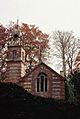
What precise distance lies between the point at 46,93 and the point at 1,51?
10234 millimetres

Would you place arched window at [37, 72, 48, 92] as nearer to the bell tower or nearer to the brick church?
the brick church

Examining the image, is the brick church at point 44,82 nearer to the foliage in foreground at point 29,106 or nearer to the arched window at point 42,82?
the arched window at point 42,82

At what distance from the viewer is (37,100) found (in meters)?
28.8

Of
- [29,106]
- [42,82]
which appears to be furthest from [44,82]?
[29,106]

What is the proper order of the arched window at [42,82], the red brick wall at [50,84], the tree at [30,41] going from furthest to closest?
the tree at [30,41] → the arched window at [42,82] → the red brick wall at [50,84]

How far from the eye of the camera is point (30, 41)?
43406mm

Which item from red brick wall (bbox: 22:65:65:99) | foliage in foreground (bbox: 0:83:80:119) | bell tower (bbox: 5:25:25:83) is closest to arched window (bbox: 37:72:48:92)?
red brick wall (bbox: 22:65:65:99)

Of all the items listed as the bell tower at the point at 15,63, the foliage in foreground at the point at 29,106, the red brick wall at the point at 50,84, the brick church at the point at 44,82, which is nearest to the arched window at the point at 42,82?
the brick church at the point at 44,82

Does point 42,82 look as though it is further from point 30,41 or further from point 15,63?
point 30,41

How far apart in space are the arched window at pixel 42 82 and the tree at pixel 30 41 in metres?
8.05

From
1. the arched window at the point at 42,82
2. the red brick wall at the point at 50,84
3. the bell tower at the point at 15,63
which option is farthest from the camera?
the bell tower at the point at 15,63

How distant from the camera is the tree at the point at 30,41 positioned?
138ft

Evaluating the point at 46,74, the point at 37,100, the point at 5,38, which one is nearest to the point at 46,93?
the point at 46,74

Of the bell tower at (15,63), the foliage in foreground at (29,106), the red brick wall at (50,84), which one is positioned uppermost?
the bell tower at (15,63)
